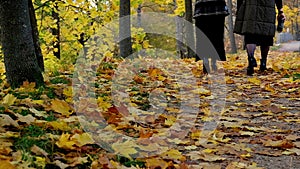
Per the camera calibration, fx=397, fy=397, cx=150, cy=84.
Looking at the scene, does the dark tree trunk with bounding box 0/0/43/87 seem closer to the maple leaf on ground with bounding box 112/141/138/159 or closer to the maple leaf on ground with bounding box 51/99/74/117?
the maple leaf on ground with bounding box 51/99/74/117

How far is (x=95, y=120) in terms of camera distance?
117 inches

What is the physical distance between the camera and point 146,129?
3.04 meters

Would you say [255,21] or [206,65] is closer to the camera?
[255,21]

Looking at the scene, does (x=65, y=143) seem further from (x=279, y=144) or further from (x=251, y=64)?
(x=251, y=64)

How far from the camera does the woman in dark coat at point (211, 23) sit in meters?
6.09

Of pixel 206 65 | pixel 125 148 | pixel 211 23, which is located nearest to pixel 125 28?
pixel 206 65

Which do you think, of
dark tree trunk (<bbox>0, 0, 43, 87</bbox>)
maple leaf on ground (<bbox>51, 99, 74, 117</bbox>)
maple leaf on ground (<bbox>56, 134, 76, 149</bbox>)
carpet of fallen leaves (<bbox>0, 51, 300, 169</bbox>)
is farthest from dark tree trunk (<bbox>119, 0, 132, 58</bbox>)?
maple leaf on ground (<bbox>56, 134, 76, 149</bbox>)

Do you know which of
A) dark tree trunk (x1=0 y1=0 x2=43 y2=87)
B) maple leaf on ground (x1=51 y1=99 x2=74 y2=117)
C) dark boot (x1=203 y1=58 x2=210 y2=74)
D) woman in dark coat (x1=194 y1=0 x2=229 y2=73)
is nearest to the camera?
maple leaf on ground (x1=51 y1=99 x2=74 y2=117)

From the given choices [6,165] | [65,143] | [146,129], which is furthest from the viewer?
[146,129]

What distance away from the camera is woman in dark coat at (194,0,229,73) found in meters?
6.09

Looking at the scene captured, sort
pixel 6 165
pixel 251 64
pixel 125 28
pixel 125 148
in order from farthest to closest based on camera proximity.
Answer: pixel 125 28, pixel 251 64, pixel 125 148, pixel 6 165

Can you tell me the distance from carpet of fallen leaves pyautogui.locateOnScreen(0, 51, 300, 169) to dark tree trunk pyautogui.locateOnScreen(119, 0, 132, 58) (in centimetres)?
331

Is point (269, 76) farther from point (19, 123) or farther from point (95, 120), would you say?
point (19, 123)

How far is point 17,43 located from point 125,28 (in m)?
4.98
